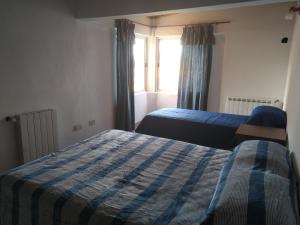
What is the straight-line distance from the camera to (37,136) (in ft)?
8.63

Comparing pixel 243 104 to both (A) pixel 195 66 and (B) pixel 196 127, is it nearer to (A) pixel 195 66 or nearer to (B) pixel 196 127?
(A) pixel 195 66

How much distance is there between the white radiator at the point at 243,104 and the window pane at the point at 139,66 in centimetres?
193

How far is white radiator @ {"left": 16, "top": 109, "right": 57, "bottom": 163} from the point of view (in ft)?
8.04

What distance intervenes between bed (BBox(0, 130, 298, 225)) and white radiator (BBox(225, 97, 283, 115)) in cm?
247

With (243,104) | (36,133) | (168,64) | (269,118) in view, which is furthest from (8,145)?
(243,104)

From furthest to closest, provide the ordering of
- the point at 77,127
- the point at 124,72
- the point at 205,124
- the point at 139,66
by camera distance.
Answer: the point at 139,66
the point at 124,72
the point at 77,127
the point at 205,124

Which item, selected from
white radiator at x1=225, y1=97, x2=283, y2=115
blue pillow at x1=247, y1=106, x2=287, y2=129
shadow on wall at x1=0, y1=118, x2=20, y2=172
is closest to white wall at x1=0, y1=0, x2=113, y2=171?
shadow on wall at x1=0, y1=118, x2=20, y2=172

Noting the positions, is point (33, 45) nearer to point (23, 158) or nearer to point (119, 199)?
point (23, 158)

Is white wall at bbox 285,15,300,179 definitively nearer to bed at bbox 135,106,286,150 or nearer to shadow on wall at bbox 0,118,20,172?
bed at bbox 135,106,286,150

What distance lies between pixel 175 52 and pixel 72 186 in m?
4.09

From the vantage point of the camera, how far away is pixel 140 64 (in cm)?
494

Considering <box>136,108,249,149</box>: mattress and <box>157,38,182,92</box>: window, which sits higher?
<box>157,38,182,92</box>: window

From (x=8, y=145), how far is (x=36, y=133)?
0.30m

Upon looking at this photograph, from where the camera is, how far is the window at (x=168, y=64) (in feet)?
16.0
